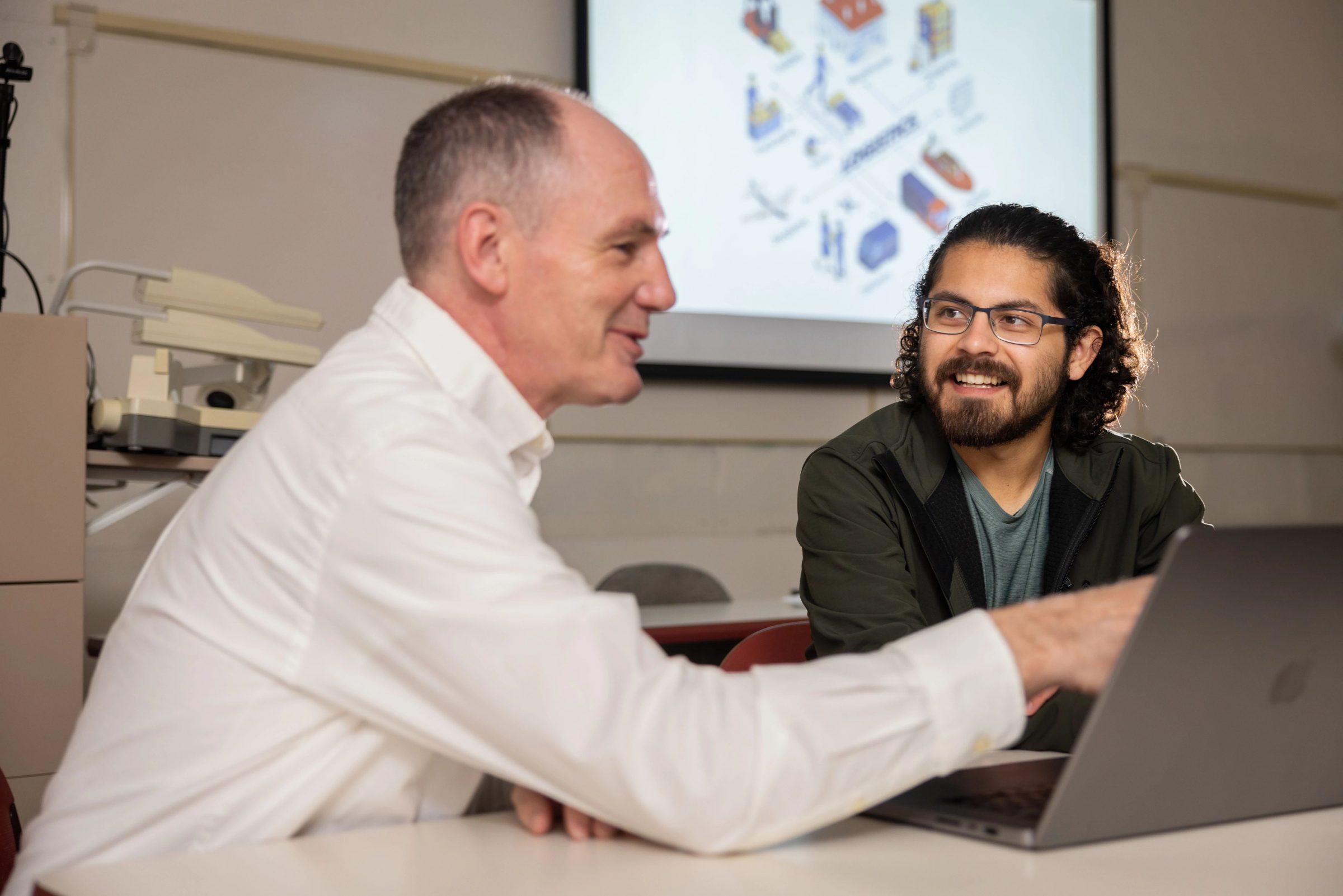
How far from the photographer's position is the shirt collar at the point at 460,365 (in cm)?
98

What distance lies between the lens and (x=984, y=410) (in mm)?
1771

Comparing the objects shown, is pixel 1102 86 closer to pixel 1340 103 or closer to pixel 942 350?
pixel 1340 103

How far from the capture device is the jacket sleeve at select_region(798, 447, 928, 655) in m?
1.54

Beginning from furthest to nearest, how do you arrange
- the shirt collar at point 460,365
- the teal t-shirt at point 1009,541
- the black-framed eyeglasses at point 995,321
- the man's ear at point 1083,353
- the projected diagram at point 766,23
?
1. the projected diagram at point 766,23
2. the man's ear at point 1083,353
3. the black-framed eyeglasses at point 995,321
4. the teal t-shirt at point 1009,541
5. the shirt collar at point 460,365

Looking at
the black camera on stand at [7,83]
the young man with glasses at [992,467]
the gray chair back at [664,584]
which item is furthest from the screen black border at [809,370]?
the young man with glasses at [992,467]

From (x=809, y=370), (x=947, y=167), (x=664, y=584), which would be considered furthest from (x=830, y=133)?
(x=664, y=584)

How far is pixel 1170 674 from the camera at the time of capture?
0.75 meters

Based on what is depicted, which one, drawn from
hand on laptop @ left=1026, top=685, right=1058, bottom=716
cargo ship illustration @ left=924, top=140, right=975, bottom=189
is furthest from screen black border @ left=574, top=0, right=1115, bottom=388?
hand on laptop @ left=1026, top=685, right=1058, bottom=716

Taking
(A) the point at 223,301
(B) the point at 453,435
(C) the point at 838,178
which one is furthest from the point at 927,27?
(B) the point at 453,435

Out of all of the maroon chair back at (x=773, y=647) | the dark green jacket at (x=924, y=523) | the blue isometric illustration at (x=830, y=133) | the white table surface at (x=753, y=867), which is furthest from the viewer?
the blue isometric illustration at (x=830, y=133)

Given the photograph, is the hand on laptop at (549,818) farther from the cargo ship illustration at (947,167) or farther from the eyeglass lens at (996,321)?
the cargo ship illustration at (947,167)

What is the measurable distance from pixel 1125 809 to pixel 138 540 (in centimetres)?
302

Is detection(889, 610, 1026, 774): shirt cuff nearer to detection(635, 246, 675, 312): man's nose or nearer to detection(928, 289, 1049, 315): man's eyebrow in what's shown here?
detection(635, 246, 675, 312): man's nose

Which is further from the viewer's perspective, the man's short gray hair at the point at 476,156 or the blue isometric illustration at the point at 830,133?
the blue isometric illustration at the point at 830,133
